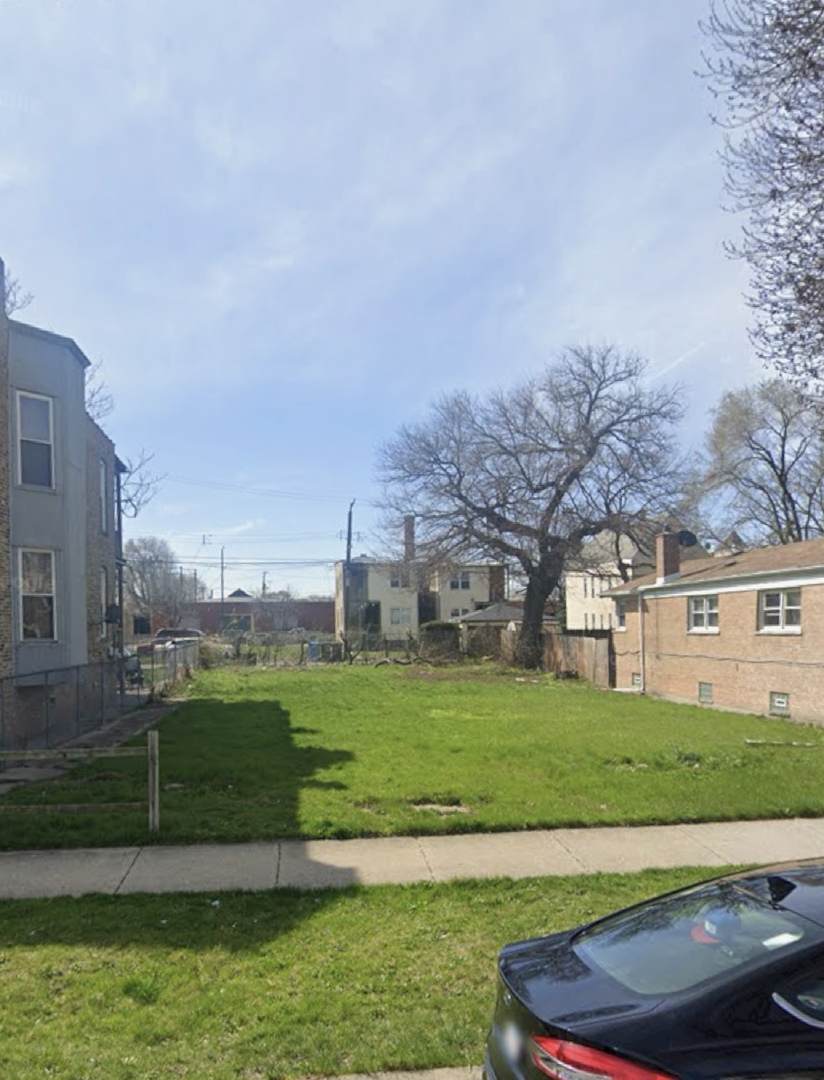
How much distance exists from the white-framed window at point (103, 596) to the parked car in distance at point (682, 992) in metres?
20.6

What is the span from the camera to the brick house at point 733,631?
19.3 meters

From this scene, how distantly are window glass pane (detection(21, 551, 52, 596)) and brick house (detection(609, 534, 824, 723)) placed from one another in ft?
59.8

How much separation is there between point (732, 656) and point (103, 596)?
18.8 metres

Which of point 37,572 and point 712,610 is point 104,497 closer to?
point 37,572

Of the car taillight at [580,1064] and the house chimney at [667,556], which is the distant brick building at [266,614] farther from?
the car taillight at [580,1064]

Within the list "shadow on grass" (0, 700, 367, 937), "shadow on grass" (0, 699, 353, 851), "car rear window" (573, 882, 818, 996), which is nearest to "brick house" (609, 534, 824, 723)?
"shadow on grass" (0, 699, 353, 851)

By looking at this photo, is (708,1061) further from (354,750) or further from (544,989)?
(354,750)

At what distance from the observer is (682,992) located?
2.42 metres

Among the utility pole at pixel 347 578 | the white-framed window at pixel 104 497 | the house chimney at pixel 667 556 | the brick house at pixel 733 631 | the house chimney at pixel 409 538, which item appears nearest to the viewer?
the brick house at pixel 733 631

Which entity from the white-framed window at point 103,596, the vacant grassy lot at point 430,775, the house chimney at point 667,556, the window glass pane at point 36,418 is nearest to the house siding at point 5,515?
the window glass pane at point 36,418

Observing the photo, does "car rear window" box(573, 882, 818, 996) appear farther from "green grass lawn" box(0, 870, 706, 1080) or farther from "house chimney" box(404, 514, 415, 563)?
"house chimney" box(404, 514, 415, 563)

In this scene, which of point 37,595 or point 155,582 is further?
point 155,582

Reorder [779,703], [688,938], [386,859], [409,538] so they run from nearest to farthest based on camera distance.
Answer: [688,938] → [386,859] → [779,703] → [409,538]

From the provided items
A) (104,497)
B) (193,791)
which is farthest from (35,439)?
(193,791)
